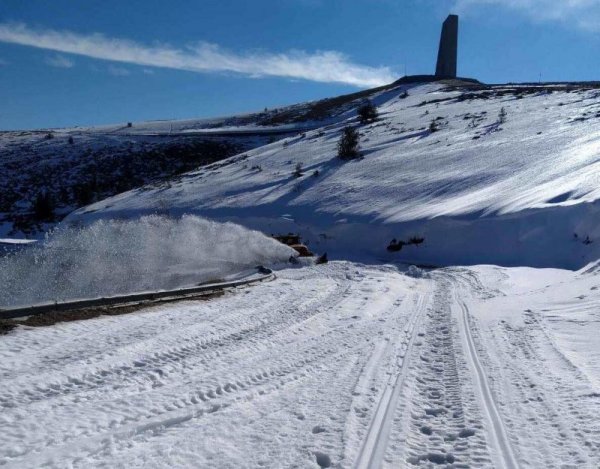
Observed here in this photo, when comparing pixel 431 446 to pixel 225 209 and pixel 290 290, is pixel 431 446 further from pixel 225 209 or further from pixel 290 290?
pixel 225 209

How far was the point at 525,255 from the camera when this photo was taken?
1598cm

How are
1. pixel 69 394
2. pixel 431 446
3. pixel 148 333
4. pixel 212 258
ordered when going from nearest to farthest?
pixel 431 446 → pixel 69 394 → pixel 148 333 → pixel 212 258

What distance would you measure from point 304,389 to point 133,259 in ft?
34.6

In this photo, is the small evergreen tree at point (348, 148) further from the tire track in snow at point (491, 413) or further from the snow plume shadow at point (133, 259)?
the tire track in snow at point (491, 413)

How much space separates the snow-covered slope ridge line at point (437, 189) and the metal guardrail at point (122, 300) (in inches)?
321

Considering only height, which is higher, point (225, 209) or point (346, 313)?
point (225, 209)

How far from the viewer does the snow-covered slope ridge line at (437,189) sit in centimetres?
1669

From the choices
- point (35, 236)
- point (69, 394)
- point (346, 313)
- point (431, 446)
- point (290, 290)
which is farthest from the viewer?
point (35, 236)

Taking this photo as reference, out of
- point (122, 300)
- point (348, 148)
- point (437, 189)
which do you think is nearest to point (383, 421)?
point (122, 300)

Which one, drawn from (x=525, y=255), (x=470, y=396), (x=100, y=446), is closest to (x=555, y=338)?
(x=470, y=396)

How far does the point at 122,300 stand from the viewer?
9.13 m

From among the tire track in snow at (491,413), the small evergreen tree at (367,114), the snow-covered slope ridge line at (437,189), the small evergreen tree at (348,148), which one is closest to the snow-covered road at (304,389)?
the tire track in snow at (491,413)

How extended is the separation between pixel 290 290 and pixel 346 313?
6.94ft

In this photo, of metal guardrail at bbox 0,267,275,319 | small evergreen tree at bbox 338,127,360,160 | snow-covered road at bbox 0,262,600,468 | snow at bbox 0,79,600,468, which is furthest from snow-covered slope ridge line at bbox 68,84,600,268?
metal guardrail at bbox 0,267,275,319
